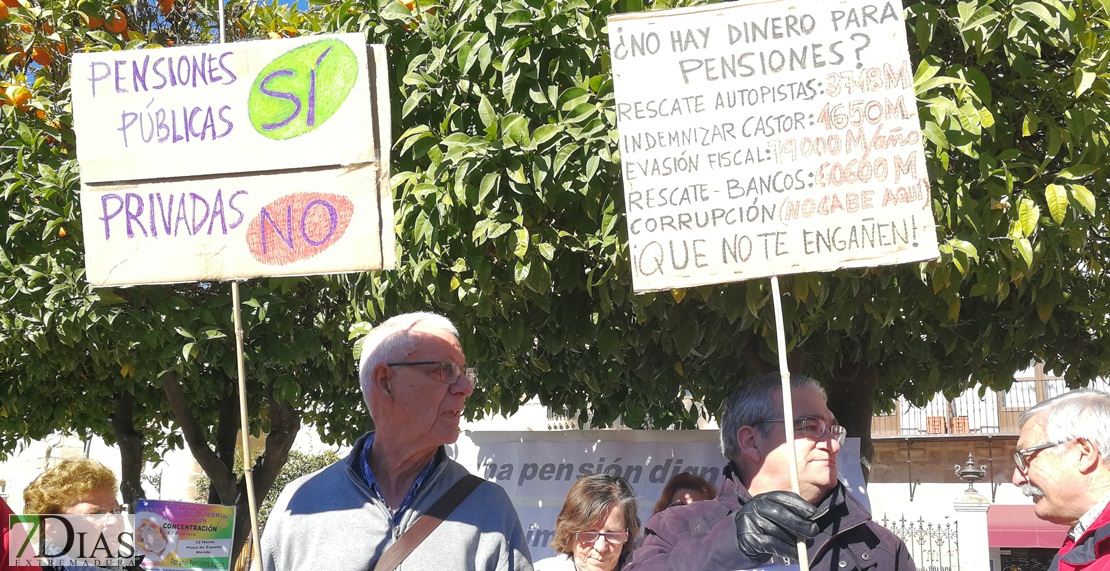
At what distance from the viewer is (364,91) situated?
10.2ft

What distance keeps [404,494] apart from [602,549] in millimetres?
1780

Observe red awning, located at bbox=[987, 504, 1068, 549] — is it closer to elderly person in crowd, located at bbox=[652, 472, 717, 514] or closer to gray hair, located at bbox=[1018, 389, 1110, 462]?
elderly person in crowd, located at bbox=[652, 472, 717, 514]

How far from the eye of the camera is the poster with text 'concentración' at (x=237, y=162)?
311cm

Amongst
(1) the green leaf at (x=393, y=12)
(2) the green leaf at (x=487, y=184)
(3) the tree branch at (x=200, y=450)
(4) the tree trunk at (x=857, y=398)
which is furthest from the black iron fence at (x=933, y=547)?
(2) the green leaf at (x=487, y=184)

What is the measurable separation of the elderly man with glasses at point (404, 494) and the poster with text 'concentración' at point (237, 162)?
413 millimetres

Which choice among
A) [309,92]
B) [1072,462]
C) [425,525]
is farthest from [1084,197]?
[309,92]

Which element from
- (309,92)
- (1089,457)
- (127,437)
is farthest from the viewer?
(127,437)

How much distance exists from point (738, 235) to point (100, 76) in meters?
1.94

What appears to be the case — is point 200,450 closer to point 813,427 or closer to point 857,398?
point 857,398

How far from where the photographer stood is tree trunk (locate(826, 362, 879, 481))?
5188 millimetres

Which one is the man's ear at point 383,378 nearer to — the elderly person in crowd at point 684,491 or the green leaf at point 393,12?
the green leaf at point 393,12

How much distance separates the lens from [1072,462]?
2912mm

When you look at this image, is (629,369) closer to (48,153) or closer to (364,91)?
(364,91)

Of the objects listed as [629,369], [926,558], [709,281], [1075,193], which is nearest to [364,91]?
[709,281]
